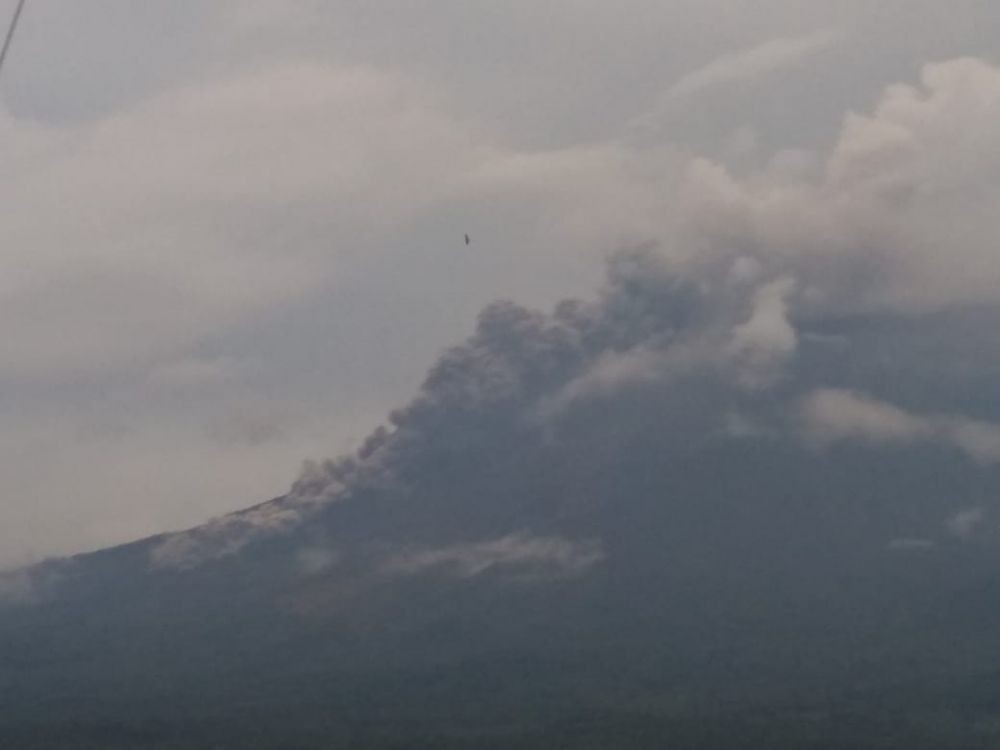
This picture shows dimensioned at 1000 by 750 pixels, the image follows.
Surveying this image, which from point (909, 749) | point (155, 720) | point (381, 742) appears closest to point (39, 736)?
point (155, 720)

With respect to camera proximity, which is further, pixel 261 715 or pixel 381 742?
pixel 261 715

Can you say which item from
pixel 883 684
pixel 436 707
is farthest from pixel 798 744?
pixel 436 707

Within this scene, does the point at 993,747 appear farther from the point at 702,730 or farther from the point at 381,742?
the point at 381,742

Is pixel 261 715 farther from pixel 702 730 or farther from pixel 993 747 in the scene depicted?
pixel 993 747

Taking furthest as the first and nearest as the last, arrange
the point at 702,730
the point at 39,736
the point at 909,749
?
1. the point at 39,736
2. the point at 702,730
3. the point at 909,749

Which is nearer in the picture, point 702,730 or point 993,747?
point 993,747

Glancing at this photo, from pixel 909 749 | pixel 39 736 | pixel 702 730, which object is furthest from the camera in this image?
pixel 39 736

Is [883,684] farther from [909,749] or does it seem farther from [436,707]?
[436,707]

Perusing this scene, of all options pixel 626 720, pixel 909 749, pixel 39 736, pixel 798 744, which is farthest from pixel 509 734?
pixel 39 736
